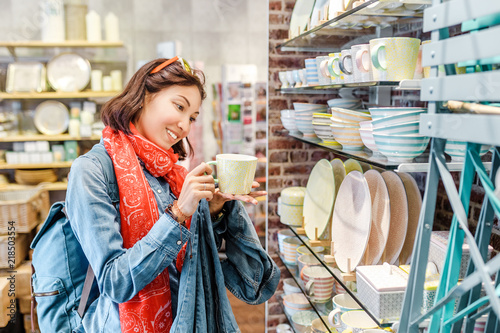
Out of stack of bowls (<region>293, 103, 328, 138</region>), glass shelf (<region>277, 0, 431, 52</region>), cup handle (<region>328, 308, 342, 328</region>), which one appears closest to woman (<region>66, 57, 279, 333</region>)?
cup handle (<region>328, 308, 342, 328</region>)

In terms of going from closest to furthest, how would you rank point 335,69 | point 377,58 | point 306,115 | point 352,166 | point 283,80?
1. point 377,58
2. point 335,69
3. point 352,166
4. point 306,115
5. point 283,80

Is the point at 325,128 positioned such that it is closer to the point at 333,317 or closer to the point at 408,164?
the point at 408,164

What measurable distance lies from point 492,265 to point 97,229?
95cm

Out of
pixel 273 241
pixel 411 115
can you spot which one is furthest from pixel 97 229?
pixel 273 241

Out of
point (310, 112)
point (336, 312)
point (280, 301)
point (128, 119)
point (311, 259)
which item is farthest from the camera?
point (280, 301)

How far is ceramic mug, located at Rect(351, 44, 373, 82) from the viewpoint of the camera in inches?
52.9

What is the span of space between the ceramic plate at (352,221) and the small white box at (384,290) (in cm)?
19

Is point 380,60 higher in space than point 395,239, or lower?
higher

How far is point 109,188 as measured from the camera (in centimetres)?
128

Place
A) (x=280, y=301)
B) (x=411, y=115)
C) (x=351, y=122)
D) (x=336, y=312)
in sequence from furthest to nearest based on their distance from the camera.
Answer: (x=280, y=301)
(x=336, y=312)
(x=351, y=122)
(x=411, y=115)

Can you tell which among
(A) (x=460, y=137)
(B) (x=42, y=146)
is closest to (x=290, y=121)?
(A) (x=460, y=137)

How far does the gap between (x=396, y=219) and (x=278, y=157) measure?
1175 millimetres

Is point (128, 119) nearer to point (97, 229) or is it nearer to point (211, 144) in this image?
point (97, 229)

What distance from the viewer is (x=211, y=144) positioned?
3420 mm
